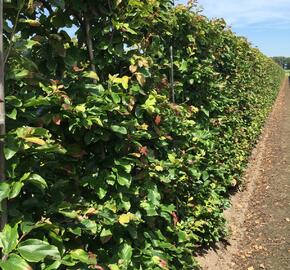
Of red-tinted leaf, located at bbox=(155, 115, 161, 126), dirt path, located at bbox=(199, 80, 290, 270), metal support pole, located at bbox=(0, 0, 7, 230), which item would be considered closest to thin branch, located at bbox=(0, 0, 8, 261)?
metal support pole, located at bbox=(0, 0, 7, 230)

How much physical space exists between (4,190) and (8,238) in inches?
8.5

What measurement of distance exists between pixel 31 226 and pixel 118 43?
1632 mm

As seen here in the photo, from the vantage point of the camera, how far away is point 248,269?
17.6 feet

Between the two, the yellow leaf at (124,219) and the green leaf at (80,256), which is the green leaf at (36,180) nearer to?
the green leaf at (80,256)

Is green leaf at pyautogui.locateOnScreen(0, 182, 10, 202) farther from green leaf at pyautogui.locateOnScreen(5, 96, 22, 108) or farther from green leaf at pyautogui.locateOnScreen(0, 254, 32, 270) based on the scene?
green leaf at pyautogui.locateOnScreen(5, 96, 22, 108)

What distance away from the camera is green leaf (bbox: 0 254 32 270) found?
1973 millimetres

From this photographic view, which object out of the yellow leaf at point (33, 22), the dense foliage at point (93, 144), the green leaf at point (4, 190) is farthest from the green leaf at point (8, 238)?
the yellow leaf at point (33, 22)

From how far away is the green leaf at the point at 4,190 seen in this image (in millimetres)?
2113

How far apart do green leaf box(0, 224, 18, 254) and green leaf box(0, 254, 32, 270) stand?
0.05 metres

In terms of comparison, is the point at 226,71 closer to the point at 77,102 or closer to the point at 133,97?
the point at 133,97

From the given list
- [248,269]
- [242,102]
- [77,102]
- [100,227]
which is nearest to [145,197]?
[100,227]

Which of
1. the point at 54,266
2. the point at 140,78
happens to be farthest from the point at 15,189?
the point at 140,78

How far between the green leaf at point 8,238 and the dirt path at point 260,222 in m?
3.37

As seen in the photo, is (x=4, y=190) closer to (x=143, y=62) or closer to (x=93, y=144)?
(x=93, y=144)
